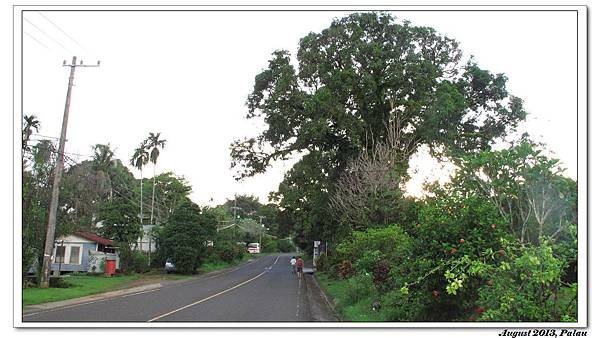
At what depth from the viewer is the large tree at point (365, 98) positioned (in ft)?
82.2

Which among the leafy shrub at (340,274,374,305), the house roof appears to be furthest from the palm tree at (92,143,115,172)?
the leafy shrub at (340,274,374,305)

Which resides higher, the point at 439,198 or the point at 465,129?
the point at 465,129

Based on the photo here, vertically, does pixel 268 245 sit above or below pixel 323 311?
below

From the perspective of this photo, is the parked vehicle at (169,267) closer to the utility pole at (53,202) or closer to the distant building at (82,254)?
the distant building at (82,254)

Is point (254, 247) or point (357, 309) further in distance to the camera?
point (254, 247)

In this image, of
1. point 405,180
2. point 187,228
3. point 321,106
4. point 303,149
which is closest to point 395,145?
point 405,180

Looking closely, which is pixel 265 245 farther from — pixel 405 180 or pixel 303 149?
pixel 405 180

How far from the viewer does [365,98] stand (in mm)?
26109

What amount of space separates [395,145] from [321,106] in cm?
475

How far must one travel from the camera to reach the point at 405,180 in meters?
22.5

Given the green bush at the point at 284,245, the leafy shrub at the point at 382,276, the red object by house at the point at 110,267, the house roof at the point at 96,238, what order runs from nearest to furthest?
the leafy shrub at the point at 382,276, the red object by house at the point at 110,267, the house roof at the point at 96,238, the green bush at the point at 284,245

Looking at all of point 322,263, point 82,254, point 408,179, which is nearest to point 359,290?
point 408,179

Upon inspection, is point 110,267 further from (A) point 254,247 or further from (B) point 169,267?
(A) point 254,247

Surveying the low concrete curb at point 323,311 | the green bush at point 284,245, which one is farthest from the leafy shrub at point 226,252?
the green bush at point 284,245
